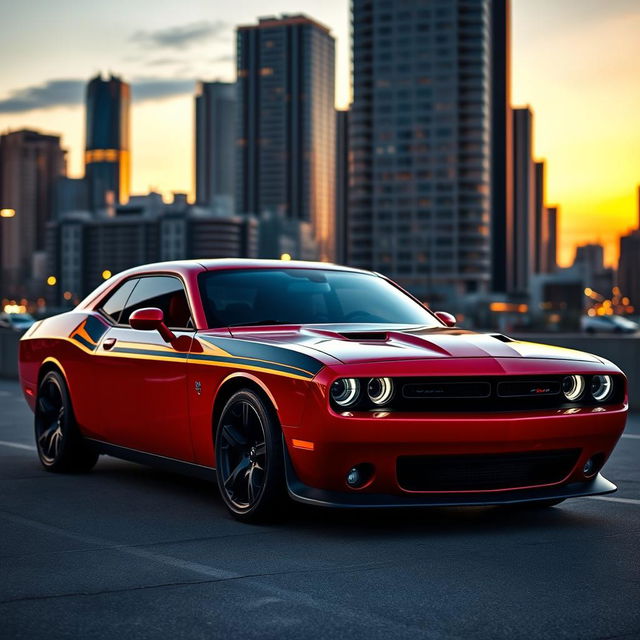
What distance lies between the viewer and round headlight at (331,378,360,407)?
5.35m

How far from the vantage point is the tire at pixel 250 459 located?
18.4 feet

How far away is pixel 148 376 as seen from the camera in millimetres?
6801

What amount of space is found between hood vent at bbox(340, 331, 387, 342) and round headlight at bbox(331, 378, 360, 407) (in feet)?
1.87

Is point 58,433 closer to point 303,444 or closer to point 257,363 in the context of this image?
point 257,363

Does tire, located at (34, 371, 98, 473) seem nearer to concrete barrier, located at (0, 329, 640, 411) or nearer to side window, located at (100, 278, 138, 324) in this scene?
side window, located at (100, 278, 138, 324)

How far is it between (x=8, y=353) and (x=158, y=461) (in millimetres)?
17575

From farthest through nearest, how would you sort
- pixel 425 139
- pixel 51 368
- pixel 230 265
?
1. pixel 425 139
2. pixel 51 368
3. pixel 230 265

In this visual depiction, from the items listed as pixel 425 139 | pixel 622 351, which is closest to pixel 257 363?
pixel 622 351

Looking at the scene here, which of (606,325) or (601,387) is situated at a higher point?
(601,387)

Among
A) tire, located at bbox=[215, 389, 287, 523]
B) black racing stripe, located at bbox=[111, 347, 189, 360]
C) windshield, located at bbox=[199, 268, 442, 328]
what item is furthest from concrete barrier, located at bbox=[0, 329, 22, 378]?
tire, located at bbox=[215, 389, 287, 523]

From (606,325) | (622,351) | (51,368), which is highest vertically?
(51,368)

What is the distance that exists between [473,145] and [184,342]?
177689 millimetres

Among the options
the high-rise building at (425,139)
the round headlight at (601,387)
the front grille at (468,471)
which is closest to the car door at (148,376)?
the front grille at (468,471)

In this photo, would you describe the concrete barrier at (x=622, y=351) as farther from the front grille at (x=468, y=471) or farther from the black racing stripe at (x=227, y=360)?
the front grille at (x=468, y=471)
